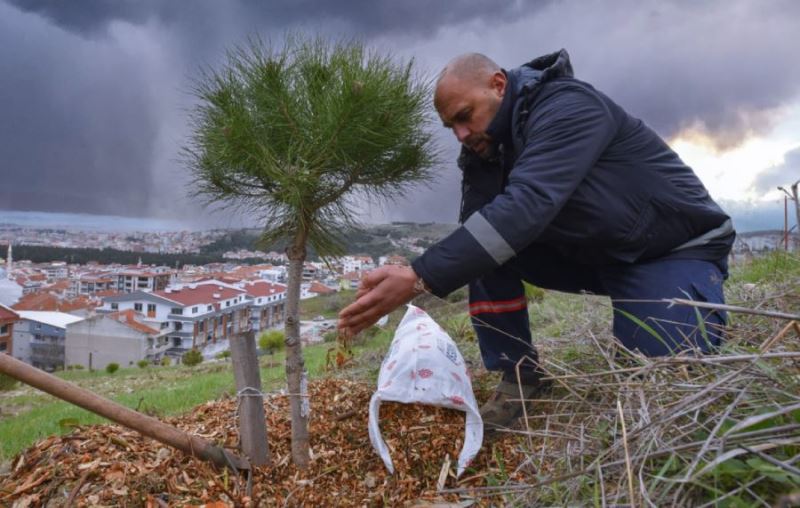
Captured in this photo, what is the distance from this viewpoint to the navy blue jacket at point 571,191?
159 centimetres

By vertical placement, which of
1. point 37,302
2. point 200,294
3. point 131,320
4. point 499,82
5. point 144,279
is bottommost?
point 131,320

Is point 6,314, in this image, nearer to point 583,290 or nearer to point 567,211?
point 583,290

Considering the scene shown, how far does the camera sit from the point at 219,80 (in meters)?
2.17

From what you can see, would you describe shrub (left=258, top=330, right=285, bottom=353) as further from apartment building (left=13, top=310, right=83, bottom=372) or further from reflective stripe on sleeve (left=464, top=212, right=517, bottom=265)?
apartment building (left=13, top=310, right=83, bottom=372)

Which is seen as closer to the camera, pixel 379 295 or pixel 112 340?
pixel 379 295

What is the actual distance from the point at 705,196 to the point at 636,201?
0.48m

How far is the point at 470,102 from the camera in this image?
221 cm

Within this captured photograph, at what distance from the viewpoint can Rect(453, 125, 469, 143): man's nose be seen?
89.7 inches

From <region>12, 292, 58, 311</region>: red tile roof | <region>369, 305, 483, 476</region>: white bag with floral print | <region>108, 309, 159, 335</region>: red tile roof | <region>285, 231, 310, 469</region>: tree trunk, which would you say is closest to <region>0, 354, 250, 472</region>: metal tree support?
<region>285, 231, 310, 469</region>: tree trunk

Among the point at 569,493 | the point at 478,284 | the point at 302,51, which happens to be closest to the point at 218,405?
the point at 478,284

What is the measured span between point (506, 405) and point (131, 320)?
4717 cm

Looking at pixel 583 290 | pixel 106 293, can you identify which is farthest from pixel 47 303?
pixel 583 290

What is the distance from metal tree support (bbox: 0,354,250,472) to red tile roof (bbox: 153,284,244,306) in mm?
41464

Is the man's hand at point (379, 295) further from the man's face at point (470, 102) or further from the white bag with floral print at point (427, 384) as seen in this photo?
the man's face at point (470, 102)
